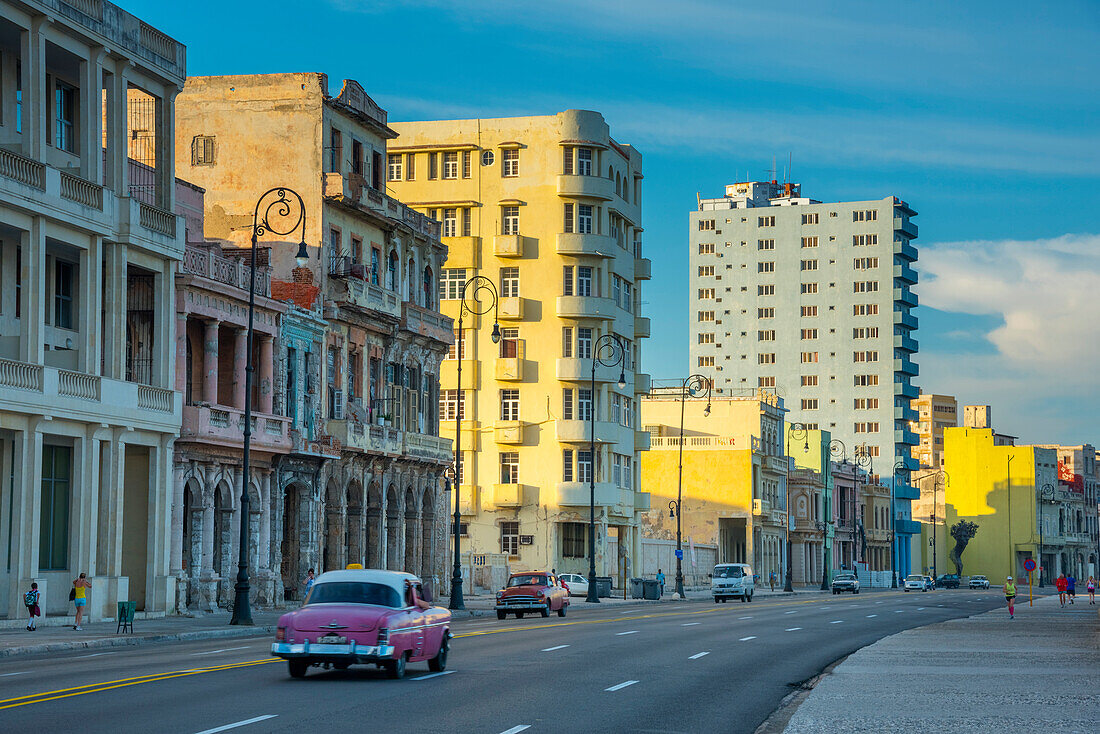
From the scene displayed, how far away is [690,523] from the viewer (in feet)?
378

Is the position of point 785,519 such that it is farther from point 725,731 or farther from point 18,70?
point 725,731

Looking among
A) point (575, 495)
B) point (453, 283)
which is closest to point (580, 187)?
point (453, 283)

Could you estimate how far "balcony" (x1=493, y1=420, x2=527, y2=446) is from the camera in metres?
87.1

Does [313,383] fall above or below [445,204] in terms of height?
below

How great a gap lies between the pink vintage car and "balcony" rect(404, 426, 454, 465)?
4029cm

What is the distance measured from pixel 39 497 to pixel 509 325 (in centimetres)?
4973

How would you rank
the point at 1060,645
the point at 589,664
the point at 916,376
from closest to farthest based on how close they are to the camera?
1. the point at 589,664
2. the point at 1060,645
3. the point at 916,376

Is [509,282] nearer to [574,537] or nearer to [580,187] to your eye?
[580,187]

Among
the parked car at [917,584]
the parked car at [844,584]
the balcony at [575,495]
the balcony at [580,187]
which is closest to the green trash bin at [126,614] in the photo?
the balcony at [575,495]

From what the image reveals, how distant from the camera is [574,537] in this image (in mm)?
86812

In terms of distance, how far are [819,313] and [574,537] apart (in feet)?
286

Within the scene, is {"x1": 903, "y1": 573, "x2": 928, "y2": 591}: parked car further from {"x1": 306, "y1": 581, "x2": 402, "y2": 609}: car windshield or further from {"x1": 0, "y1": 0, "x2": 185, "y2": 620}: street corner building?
{"x1": 306, "y1": 581, "x2": 402, "y2": 609}: car windshield

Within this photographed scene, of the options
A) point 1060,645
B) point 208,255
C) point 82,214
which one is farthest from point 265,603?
point 1060,645

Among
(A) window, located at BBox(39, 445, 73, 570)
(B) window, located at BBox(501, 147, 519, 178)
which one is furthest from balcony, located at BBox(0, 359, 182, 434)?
(B) window, located at BBox(501, 147, 519, 178)
